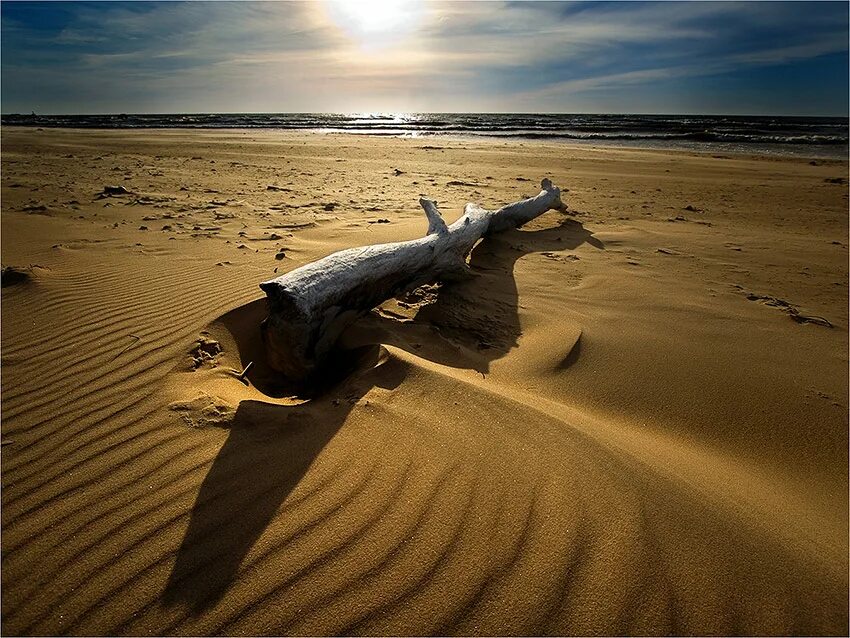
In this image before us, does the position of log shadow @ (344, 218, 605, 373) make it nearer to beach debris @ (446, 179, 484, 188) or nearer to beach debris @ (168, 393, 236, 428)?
beach debris @ (168, 393, 236, 428)

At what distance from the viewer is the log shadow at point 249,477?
1595 millimetres

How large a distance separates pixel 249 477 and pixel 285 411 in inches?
17.6

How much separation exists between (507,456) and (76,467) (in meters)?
2.16

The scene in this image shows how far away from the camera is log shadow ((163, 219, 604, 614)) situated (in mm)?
1661

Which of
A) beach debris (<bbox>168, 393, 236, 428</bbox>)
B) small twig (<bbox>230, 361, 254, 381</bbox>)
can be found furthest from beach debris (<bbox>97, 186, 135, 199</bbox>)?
beach debris (<bbox>168, 393, 236, 428</bbox>)

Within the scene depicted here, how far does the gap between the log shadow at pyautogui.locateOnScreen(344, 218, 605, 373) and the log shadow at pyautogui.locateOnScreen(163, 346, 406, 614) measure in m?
0.53

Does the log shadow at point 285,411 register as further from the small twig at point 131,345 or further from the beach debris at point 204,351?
the small twig at point 131,345

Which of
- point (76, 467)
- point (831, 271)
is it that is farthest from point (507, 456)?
point (831, 271)

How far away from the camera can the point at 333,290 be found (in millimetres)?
2822

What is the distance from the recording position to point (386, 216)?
7.28m

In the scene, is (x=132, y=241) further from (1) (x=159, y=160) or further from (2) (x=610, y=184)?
(1) (x=159, y=160)

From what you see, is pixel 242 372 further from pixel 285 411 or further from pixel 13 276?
pixel 13 276

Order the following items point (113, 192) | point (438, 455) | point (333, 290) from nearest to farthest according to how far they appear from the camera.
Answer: point (438, 455), point (333, 290), point (113, 192)

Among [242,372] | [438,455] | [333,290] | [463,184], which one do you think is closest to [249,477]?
[438,455]
